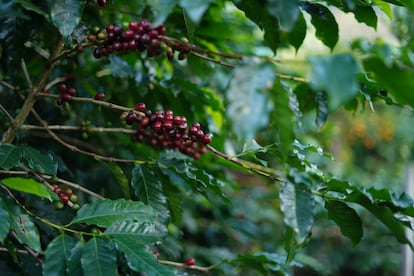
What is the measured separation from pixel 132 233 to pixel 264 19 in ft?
1.18

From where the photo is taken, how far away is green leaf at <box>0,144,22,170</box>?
0.68 m

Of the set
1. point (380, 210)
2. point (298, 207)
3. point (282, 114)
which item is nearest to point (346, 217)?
point (380, 210)

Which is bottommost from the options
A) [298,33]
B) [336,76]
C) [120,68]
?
[120,68]

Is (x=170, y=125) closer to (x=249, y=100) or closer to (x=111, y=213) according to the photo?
(x=111, y=213)

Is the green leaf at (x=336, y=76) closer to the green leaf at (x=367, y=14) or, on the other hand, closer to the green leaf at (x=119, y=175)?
the green leaf at (x=367, y=14)

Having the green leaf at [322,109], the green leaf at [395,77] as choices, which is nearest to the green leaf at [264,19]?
the green leaf at [322,109]

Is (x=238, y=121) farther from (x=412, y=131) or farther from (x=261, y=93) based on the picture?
(x=412, y=131)

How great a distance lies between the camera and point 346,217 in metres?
0.74

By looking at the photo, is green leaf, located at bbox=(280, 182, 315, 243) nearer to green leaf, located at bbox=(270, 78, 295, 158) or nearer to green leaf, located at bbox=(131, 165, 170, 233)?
green leaf, located at bbox=(270, 78, 295, 158)

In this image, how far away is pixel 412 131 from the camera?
445 cm

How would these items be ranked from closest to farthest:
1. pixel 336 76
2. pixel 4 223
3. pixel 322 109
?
pixel 336 76 → pixel 4 223 → pixel 322 109

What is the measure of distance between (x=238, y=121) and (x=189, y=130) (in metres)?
0.27

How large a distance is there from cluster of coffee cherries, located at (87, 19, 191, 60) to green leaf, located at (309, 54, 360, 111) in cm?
25

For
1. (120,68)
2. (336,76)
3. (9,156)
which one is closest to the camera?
(336,76)
